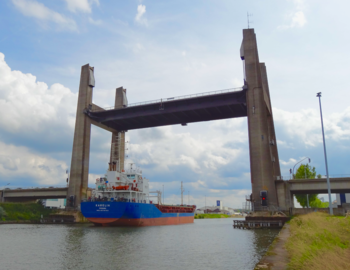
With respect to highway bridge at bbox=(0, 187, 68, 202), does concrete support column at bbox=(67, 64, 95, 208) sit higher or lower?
higher

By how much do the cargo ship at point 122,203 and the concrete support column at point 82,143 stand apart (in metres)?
12.5

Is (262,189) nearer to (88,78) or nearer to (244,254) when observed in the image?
(244,254)

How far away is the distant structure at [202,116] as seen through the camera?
43.2 metres

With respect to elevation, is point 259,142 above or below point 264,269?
above

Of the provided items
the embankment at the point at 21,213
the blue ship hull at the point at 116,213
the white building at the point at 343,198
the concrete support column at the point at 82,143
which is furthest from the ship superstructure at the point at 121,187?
the white building at the point at 343,198

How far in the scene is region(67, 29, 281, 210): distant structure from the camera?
43.2 meters

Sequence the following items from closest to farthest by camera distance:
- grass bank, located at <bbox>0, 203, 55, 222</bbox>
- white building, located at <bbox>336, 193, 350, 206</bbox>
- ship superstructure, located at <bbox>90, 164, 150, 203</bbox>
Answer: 1. ship superstructure, located at <bbox>90, 164, 150, 203</bbox>
2. grass bank, located at <bbox>0, 203, 55, 222</bbox>
3. white building, located at <bbox>336, 193, 350, 206</bbox>

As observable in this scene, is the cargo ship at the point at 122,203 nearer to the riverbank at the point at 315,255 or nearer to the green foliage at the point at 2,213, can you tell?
the green foliage at the point at 2,213

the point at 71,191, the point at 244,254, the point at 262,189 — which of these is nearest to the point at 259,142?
the point at 262,189

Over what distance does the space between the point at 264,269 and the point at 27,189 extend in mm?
61189

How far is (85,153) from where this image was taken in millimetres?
54938

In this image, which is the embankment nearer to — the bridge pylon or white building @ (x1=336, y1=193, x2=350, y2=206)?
the bridge pylon

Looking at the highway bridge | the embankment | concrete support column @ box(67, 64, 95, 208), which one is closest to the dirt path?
concrete support column @ box(67, 64, 95, 208)

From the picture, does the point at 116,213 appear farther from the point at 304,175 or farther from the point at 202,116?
the point at 304,175
